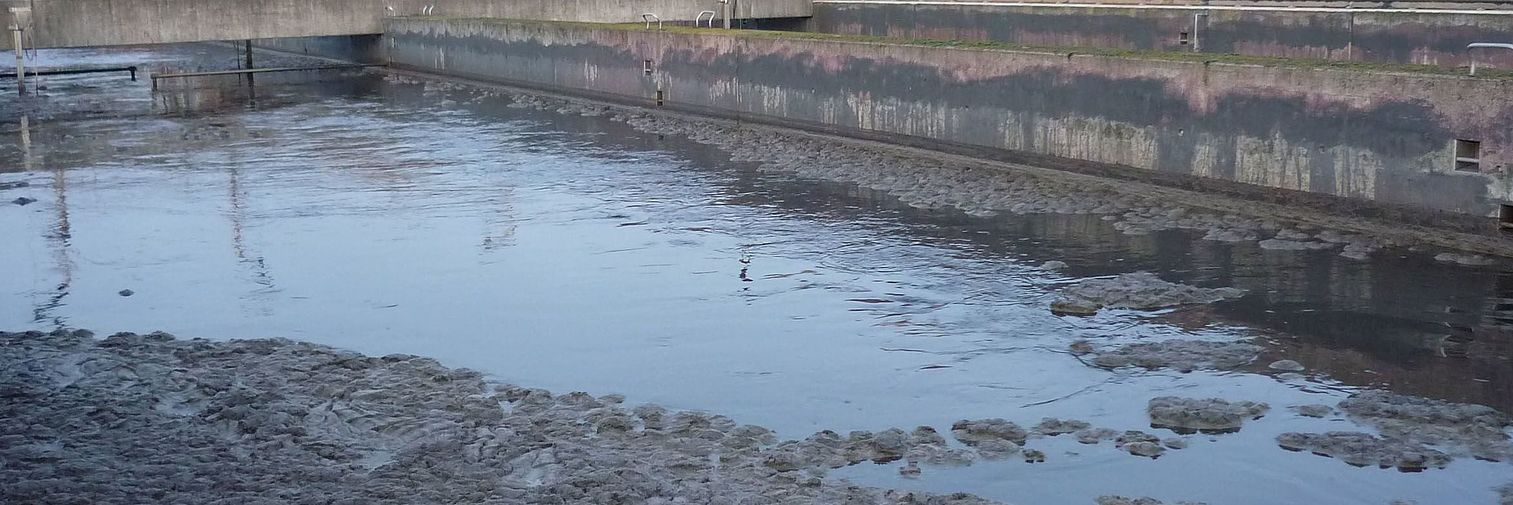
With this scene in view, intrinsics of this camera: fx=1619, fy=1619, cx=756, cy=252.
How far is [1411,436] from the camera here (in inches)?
316

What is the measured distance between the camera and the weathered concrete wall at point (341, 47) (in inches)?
1385

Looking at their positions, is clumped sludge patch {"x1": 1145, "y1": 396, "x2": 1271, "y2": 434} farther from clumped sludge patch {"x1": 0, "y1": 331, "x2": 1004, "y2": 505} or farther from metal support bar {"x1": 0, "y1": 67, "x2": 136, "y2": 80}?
metal support bar {"x1": 0, "y1": 67, "x2": 136, "y2": 80}

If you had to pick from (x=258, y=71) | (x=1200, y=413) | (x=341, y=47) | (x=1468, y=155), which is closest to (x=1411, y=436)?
(x=1200, y=413)

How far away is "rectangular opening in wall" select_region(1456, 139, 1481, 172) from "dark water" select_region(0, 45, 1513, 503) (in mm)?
1521

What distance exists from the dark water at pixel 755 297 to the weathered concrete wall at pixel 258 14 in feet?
42.4

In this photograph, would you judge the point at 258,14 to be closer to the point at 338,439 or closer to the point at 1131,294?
the point at 1131,294

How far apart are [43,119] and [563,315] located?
1704 cm

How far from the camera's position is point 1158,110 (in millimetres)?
15984

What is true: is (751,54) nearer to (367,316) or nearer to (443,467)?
(367,316)

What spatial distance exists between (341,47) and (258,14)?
15.1 ft

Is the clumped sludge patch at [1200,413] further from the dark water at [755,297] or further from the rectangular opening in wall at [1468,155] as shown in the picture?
the rectangular opening in wall at [1468,155]

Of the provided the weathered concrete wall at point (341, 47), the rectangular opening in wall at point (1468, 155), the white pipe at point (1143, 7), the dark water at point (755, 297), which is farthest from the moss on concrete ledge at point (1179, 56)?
the weathered concrete wall at point (341, 47)

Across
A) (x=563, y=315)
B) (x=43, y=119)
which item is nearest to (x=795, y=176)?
(x=563, y=315)

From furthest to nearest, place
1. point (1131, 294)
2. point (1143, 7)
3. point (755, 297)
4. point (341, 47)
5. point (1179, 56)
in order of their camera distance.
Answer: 1. point (341, 47)
2. point (1143, 7)
3. point (1179, 56)
4. point (755, 297)
5. point (1131, 294)
